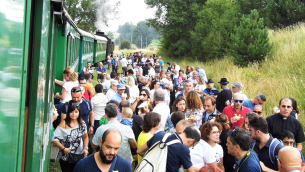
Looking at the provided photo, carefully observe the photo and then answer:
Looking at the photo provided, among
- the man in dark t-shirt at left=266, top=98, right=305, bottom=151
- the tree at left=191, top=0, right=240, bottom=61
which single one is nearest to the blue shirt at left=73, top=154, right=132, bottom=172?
the man in dark t-shirt at left=266, top=98, right=305, bottom=151

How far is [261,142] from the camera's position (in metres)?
5.07

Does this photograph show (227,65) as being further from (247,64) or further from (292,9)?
(292,9)

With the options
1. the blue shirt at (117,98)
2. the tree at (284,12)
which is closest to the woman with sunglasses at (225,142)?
the blue shirt at (117,98)

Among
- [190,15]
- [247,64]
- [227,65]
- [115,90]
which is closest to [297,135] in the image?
[115,90]

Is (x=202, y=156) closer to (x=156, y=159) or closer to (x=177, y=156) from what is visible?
(x=177, y=156)

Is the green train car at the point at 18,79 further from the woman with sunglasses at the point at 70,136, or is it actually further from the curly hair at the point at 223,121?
the curly hair at the point at 223,121

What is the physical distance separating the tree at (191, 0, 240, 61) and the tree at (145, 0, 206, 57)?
723 centimetres

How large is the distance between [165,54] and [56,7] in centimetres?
4398

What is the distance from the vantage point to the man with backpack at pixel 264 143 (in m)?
4.91

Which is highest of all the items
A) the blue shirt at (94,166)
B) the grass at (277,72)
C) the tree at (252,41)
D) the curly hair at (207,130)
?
the tree at (252,41)

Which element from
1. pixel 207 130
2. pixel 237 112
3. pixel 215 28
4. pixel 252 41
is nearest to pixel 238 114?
pixel 237 112

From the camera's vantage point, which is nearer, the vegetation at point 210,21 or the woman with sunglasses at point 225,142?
the woman with sunglasses at point 225,142

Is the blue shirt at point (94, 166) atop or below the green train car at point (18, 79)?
below

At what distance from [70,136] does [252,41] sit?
15534 mm
